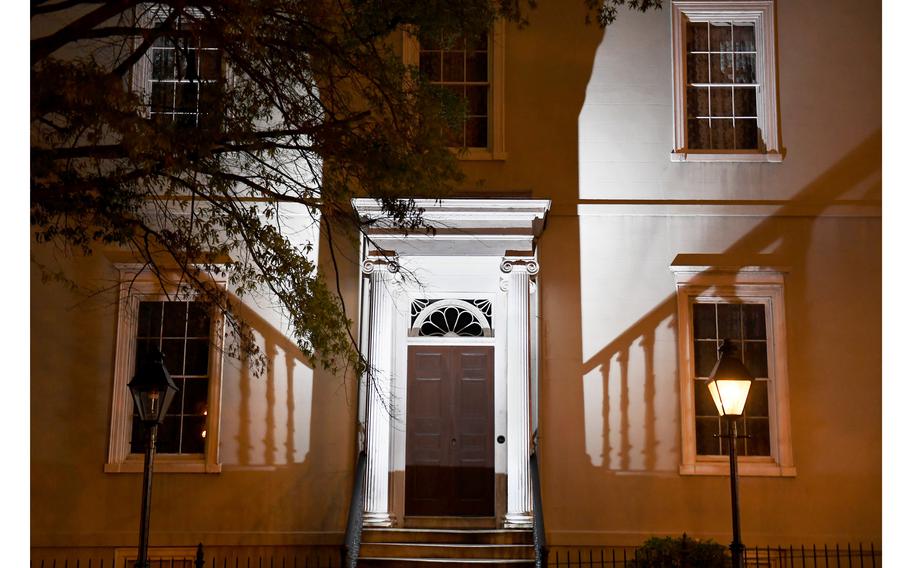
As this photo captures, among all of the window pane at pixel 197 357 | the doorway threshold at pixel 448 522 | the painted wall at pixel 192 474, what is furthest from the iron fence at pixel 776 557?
the window pane at pixel 197 357

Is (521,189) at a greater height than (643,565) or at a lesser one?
greater

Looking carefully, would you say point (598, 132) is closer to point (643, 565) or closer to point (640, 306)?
point (640, 306)

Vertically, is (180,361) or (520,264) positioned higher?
(520,264)

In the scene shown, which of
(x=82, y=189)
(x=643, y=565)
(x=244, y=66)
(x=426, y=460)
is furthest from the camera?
(x=426, y=460)

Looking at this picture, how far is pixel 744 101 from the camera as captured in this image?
46.2 ft

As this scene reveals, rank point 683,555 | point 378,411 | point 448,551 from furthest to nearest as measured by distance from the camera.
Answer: point 378,411, point 448,551, point 683,555

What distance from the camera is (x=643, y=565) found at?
10.9 meters

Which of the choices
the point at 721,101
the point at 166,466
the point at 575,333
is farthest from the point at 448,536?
the point at 721,101

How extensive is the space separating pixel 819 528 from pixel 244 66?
9.71m

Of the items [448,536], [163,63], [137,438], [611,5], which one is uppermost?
[611,5]

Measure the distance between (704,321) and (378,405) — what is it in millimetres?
4873

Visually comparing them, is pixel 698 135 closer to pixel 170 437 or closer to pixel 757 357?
pixel 757 357

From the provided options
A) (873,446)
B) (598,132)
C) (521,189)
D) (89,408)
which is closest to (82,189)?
(89,408)

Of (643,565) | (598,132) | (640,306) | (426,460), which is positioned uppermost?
(598,132)
